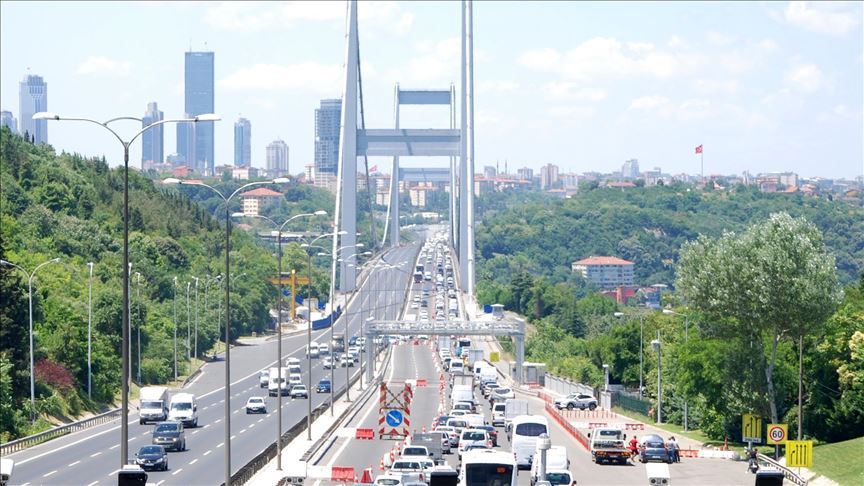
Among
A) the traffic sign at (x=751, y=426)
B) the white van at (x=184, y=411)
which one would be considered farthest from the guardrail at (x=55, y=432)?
the traffic sign at (x=751, y=426)

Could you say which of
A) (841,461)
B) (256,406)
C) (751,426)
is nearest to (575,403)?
(256,406)

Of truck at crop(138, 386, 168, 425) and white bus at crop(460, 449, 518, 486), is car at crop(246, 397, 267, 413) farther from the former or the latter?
white bus at crop(460, 449, 518, 486)

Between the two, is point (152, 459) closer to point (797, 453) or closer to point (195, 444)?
point (195, 444)

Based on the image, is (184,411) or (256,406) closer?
(184,411)

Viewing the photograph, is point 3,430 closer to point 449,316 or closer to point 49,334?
point 49,334

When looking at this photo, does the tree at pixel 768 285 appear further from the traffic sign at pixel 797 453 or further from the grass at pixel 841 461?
the traffic sign at pixel 797 453

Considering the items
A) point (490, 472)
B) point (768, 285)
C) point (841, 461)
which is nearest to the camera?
point (490, 472)
